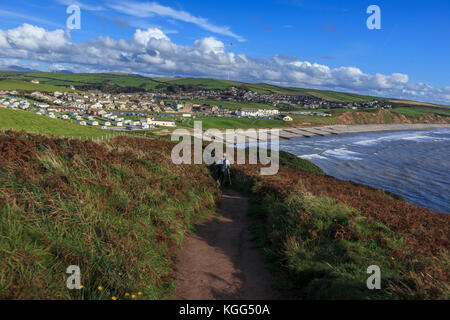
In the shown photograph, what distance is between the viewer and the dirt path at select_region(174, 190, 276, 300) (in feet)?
20.0

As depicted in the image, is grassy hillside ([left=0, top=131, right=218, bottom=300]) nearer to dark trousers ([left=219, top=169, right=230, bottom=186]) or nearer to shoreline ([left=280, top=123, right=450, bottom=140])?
dark trousers ([left=219, top=169, right=230, bottom=186])

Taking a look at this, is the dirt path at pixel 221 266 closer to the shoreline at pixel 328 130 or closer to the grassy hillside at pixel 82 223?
the grassy hillside at pixel 82 223

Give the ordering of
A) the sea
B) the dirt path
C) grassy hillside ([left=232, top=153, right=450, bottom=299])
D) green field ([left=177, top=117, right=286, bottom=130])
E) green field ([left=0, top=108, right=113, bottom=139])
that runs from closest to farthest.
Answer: grassy hillside ([left=232, top=153, right=450, bottom=299]) → the dirt path → green field ([left=0, top=108, right=113, bottom=139]) → the sea → green field ([left=177, top=117, right=286, bottom=130])

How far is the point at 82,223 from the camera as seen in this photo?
5930 mm

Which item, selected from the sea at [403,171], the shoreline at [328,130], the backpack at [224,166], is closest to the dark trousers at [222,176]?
the backpack at [224,166]

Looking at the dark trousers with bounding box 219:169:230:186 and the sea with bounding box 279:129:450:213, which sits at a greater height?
the dark trousers with bounding box 219:169:230:186

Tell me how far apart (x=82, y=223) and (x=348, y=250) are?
→ 6.22 m

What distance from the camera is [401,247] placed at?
7.28 metres

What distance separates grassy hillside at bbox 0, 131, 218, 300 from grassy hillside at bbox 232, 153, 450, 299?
9.38 ft

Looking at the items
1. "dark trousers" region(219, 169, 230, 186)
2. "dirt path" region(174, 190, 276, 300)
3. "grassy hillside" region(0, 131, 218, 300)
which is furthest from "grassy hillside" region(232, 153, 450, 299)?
"dark trousers" region(219, 169, 230, 186)

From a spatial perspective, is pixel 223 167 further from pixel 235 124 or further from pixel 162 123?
pixel 162 123
